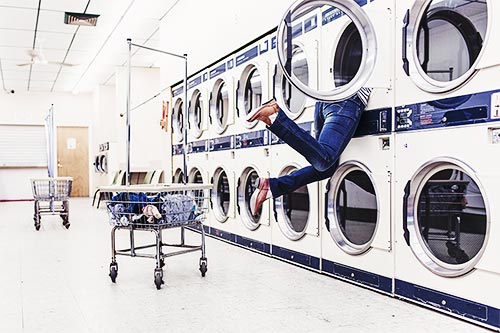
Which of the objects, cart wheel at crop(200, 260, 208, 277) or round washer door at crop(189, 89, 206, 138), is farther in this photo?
round washer door at crop(189, 89, 206, 138)

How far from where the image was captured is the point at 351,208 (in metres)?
3.53

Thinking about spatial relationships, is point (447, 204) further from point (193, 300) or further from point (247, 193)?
point (247, 193)

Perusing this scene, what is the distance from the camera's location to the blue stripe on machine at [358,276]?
2826 mm

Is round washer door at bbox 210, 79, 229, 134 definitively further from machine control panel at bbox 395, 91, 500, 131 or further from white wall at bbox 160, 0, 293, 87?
machine control panel at bbox 395, 91, 500, 131

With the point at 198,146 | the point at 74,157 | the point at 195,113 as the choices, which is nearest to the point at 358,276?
the point at 198,146

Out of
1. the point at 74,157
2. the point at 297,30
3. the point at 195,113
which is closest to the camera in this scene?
the point at 297,30

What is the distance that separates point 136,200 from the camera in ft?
10.0

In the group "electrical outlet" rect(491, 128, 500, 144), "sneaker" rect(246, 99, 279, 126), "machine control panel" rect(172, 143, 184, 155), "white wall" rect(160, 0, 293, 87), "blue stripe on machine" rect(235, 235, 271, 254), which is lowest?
"blue stripe on machine" rect(235, 235, 271, 254)

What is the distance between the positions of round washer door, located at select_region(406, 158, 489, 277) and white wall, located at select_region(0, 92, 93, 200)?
471 inches

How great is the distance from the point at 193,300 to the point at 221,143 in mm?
2529

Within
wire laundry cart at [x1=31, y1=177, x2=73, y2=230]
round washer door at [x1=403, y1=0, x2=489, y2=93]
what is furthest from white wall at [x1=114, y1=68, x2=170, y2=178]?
round washer door at [x1=403, y1=0, x2=489, y2=93]

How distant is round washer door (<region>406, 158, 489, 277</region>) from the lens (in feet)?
8.16

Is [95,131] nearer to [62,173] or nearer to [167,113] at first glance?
[62,173]

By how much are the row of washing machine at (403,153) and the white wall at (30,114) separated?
10.4 meters
